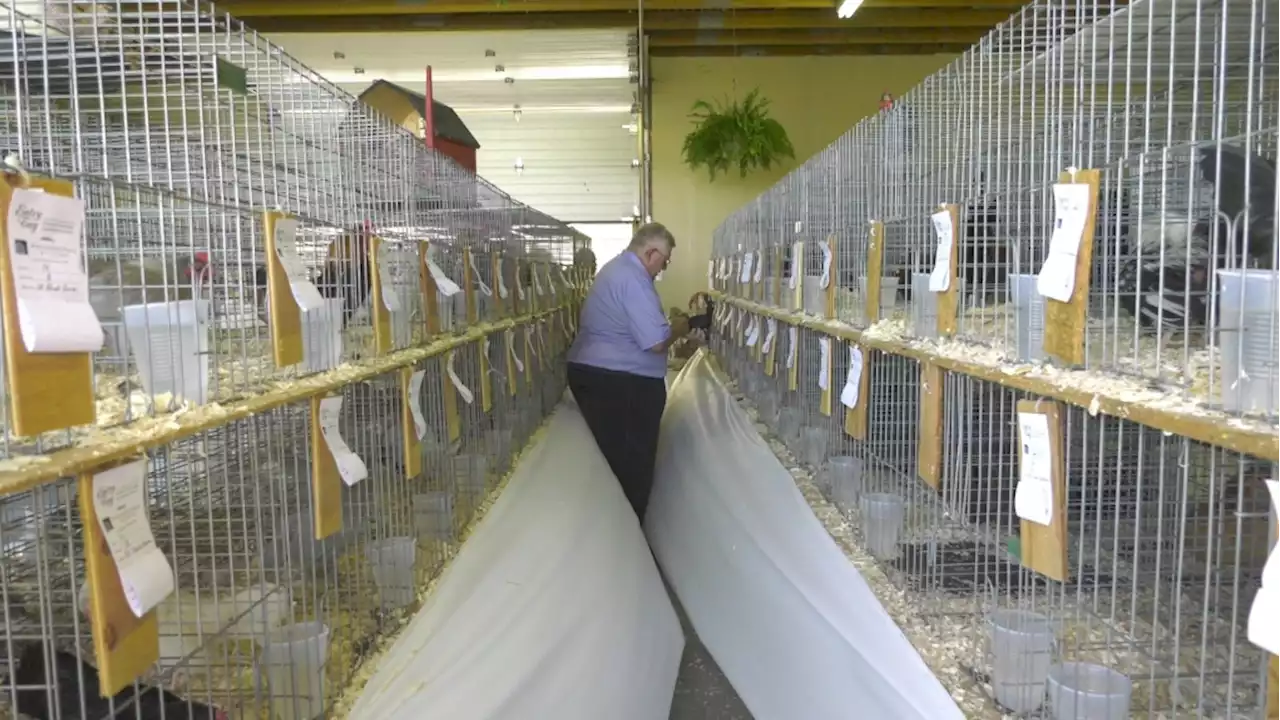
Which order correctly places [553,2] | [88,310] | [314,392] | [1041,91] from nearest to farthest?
[88,310] → [314,392] → [1041,91] → [553,2]

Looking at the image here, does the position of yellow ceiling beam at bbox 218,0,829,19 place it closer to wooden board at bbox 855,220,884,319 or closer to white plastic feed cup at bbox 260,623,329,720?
wooden board at bbox 855,220,884,319

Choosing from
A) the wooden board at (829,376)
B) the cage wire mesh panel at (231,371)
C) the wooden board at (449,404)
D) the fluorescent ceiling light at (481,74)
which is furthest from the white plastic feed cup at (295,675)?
the fluorescent ceiling light at (481,74)

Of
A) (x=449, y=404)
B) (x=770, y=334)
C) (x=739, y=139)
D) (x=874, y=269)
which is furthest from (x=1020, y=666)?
(x=739, y=139)

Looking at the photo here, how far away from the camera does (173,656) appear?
1.54 metres

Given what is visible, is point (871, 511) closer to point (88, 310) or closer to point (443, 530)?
point (443, 530)

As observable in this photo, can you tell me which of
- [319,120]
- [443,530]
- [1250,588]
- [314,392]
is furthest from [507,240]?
[1250,588]

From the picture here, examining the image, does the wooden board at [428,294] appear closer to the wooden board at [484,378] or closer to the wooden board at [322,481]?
the wooden board at [484,378]

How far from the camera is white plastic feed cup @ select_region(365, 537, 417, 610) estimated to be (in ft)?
6.47

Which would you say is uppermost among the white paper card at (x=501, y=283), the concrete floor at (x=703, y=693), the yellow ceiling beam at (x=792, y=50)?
the yellow ceiling beam at (x=792, y=50)

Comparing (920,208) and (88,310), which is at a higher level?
(920,208)

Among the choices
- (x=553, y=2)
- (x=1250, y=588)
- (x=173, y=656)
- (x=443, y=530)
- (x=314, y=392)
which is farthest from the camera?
(x=553, y=2)

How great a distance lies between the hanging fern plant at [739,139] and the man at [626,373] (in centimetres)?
301

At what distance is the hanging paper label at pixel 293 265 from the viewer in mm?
1354

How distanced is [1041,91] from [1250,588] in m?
1.00
